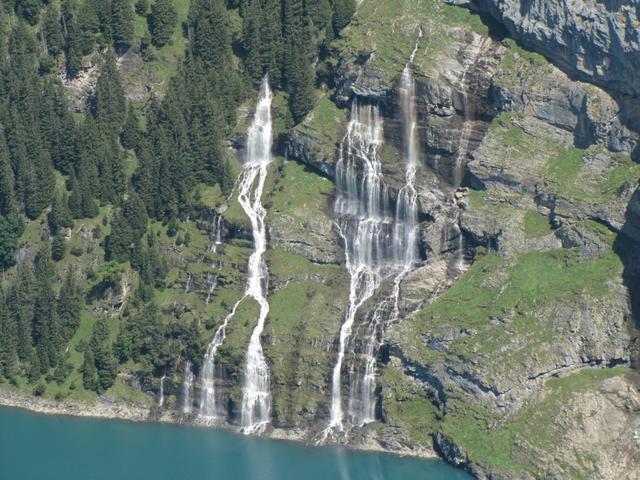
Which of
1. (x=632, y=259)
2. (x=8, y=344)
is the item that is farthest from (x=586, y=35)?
(x=8, y=344)

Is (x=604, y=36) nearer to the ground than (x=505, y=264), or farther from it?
farther from it

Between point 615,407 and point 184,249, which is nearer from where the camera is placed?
point 615,407

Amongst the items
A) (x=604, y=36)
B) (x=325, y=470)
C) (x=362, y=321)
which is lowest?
(x=325, y=470)

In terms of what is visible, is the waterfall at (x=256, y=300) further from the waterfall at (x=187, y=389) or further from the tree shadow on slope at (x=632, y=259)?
the tree shadow on slope at (x=632, y=259)

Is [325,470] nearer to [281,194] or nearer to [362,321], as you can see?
[362,321]

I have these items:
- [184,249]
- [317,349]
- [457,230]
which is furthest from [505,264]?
[184,249]

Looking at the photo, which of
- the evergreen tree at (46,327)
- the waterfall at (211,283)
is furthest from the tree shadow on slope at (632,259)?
the evergreen tree at (46,327)

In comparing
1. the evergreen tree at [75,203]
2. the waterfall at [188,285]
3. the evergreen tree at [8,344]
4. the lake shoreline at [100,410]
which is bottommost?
the lake shoreline at [100,410]
